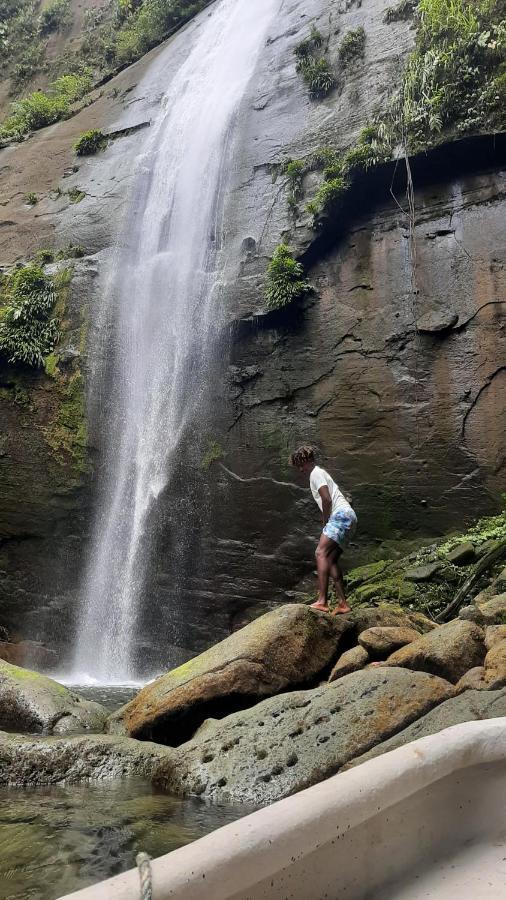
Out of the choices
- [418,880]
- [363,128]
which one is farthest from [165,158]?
[418,880]

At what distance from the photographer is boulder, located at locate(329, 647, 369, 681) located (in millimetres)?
5363

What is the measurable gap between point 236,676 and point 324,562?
5.35 ft

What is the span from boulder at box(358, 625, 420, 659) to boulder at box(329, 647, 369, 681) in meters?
0.07

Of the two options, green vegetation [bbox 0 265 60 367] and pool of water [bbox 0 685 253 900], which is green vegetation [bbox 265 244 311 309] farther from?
pool of water [bbox 0 685 253 900]

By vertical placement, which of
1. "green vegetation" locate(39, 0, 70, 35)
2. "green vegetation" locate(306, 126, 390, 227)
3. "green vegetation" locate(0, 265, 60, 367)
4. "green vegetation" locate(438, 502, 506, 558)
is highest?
"green vegetation" locate(39, 0, 70, 35)

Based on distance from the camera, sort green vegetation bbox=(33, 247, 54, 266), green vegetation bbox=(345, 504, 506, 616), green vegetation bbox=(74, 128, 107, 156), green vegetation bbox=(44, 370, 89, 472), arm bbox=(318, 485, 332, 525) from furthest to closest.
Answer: green vegetation bbox=(74, 128, 107, 156) → green vegetation bbox=(33, 247, 54, 266) → green vegetation bbox=(44, 370, 89, 472) → green vegetation bbox=(345, 504, 506, 616) → arm bbox=(318, 485, 332, 525)

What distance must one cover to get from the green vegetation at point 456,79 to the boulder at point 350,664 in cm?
932

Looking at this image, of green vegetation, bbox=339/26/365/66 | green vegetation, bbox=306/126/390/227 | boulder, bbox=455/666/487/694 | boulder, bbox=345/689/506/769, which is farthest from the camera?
green vegetation, bbox=339/26/365/66

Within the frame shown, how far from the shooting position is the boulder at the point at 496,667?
165 inches

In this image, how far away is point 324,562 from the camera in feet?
21.6

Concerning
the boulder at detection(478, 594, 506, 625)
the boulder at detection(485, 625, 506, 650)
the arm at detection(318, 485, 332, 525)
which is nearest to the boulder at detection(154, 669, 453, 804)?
the boulder at detection(485, 625, 506, 650)

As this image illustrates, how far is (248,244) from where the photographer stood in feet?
43.6

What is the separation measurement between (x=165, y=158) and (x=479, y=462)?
36.5 ft

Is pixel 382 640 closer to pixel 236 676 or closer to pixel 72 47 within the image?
pixel 236 676
